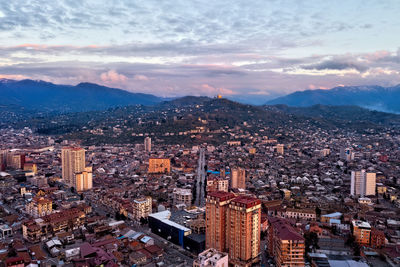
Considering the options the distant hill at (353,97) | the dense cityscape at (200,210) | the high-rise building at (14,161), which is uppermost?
the distant hill at (353,97)

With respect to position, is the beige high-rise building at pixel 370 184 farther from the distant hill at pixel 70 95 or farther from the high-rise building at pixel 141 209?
the distant hill at pixel 70 95

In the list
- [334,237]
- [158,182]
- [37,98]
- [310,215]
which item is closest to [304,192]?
[310,215]

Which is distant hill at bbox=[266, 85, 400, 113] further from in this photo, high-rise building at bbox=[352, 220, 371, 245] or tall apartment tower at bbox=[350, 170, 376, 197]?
high-rise building at bbox=[352, 220, 371, 245]

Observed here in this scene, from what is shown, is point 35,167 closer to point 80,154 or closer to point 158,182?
point 80,154

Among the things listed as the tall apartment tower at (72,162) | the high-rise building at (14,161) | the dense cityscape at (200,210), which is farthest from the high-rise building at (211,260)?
the high-rise building at (14,161)

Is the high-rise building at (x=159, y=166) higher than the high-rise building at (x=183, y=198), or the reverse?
the high-rise building at (x=159, y=166)

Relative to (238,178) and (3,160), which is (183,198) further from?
(3,160)

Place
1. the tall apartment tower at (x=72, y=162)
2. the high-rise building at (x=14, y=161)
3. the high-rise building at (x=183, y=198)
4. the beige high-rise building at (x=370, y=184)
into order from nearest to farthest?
the high-rise building at (x=183, y=198), the beige high-rise building at (x=370, y=184), the tall apartment tower at (x=72, y=162), the high-rise building at (x=14, y=161)
